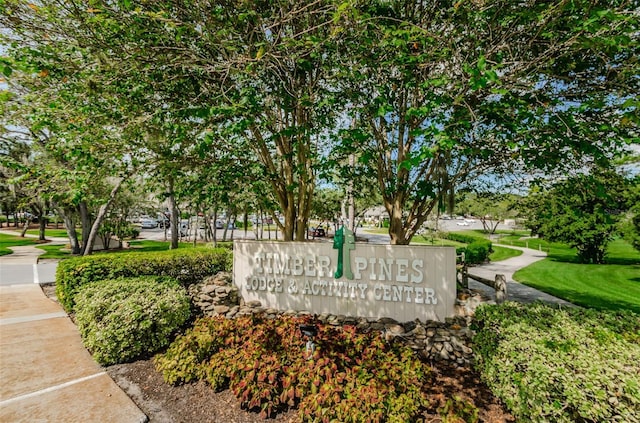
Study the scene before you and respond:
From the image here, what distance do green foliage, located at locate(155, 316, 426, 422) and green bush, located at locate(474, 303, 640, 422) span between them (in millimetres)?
1064

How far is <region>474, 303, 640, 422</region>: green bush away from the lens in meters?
2.71

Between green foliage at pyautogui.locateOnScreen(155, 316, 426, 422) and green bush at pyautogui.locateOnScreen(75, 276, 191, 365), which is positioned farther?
green bush at pyautogui.locateOnScreen(75, 276, 191, 365)

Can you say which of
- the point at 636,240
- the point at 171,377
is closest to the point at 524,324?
the point at 171,377

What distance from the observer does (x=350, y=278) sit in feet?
21.4

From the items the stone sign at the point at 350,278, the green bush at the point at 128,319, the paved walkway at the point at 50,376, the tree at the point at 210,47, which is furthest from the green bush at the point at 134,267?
the tree at the point at 210,47

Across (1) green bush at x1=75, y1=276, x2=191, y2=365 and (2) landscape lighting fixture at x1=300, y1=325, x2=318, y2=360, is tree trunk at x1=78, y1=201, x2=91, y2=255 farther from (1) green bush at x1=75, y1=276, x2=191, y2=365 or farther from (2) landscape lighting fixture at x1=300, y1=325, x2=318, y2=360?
(2) landscape lighting fixture at x1=300, y1=325, x2=318, y2=360

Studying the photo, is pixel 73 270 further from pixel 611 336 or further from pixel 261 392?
pixel 611 336

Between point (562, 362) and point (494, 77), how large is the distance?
10.0 feet

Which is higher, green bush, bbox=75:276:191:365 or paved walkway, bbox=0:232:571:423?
green bush, bbox=75:276:191:365

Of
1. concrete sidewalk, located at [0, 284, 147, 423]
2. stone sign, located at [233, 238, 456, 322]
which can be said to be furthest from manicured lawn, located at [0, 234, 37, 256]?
stone sign, located at [233, 238, 456, 322]

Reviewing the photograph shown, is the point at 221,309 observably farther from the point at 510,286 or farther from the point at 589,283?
the point at 589,283

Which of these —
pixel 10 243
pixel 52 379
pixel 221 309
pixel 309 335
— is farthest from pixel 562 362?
pixel 10 243

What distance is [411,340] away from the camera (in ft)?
18.3

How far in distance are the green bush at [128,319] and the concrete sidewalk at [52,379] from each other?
362 mm
